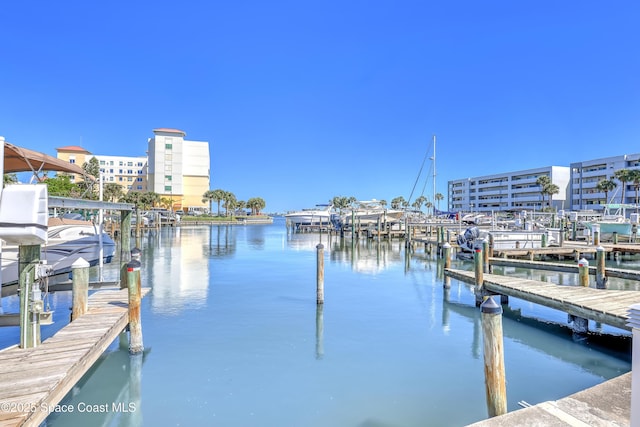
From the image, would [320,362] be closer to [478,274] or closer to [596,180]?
[478,274]

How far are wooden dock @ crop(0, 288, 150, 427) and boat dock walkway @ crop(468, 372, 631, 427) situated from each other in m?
4.37

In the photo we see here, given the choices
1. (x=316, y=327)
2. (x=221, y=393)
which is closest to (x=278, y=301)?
(x=316, y=327)

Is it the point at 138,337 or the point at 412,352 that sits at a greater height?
the point at 138,337

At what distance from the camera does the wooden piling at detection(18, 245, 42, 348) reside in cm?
546

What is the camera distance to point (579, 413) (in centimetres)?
383

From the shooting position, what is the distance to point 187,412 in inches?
236

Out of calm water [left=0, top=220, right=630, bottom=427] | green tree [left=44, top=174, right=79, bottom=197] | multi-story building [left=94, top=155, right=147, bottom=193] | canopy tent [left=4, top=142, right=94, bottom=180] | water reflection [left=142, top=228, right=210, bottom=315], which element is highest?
multi-story building [left=94, top=155, right=147, bottom=193]

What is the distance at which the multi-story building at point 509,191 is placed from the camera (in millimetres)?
80375

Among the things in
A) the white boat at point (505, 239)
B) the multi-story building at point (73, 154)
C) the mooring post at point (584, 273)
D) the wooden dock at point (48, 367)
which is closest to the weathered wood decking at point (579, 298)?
the mooring post at point (584, 273)

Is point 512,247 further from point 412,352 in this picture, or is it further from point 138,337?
point 138,337

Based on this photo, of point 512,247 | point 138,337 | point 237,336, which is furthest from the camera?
point 512,247

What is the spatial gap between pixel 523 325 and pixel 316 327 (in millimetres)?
5962

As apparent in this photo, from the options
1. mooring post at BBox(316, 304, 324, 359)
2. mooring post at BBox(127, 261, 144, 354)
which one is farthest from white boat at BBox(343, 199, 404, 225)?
mooring post at BBox(127, 261, 144, 354)

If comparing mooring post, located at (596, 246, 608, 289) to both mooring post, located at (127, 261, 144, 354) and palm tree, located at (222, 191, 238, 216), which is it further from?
palm tree, located at (222, 191, 238, 216)
